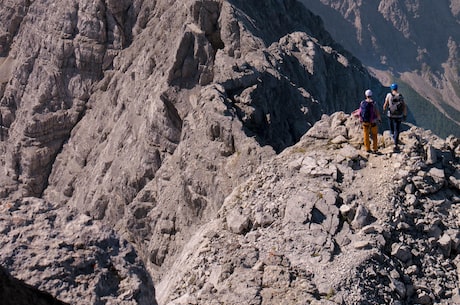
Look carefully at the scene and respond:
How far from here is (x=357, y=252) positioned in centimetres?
1748

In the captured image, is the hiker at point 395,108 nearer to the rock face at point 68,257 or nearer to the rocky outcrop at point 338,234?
the rocky outcrop at point 338,234

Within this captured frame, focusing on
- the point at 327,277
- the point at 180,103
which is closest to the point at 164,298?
the point at 327,277

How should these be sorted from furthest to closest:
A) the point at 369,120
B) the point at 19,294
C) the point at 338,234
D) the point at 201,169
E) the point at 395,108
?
the point at 201,169, the point at 395,108, the point at 369,120, the point at 338,234, the point at 19,294

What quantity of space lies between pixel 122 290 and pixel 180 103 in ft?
127

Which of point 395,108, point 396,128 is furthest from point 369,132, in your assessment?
point 395,108

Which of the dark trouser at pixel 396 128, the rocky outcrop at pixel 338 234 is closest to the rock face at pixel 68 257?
the rocky outcrop at pixel 338 234

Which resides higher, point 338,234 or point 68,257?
point 68,257

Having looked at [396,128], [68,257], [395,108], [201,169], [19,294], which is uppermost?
[201,169]

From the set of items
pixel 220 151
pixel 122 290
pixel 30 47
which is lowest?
pixel 122 290

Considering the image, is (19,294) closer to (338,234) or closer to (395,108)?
(338,234)

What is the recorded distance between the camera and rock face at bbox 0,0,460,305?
48.4 feet

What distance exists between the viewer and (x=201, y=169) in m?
38.8

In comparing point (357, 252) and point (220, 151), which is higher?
point (220, 151)

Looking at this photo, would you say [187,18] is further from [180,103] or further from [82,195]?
[82,195]
